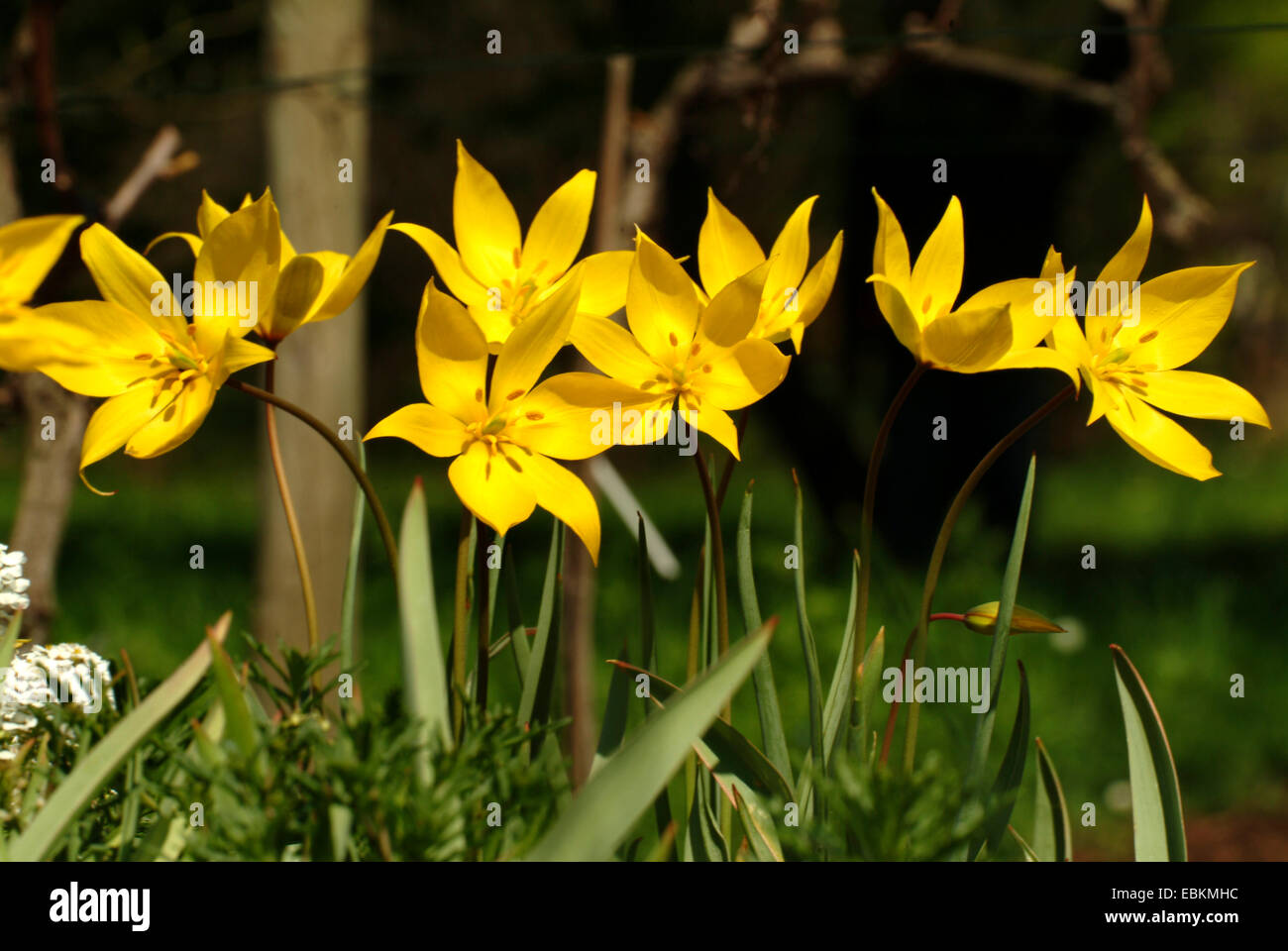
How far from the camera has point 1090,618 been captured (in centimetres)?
400

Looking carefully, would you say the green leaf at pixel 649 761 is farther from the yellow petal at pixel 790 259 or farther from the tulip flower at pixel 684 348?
the yellow petal at pixel 790 259

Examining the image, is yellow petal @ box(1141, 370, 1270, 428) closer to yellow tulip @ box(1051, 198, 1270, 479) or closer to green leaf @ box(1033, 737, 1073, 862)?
yellow tulip @ box(1051, 198, 1270, 479)

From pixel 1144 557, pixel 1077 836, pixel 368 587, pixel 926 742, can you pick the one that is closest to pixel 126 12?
pixel 368 587

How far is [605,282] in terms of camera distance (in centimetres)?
81

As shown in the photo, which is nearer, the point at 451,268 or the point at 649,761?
the point at 649,761

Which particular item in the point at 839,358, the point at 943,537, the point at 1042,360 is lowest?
the point at 943,537

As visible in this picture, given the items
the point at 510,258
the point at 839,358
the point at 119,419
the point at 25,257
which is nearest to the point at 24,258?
the point at 25,257

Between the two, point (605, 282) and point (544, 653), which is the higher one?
point (605, 282)

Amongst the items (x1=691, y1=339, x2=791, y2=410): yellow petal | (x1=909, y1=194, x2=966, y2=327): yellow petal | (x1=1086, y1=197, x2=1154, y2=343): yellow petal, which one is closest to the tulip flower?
(x1=691, y1=339, x2=791, y2=410): yellow petal

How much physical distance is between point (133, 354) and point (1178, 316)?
69cm

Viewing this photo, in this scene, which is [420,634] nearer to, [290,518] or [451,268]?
[290,518]

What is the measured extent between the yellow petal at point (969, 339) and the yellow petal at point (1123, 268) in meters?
0.08

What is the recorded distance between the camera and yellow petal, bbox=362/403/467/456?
699 mm
